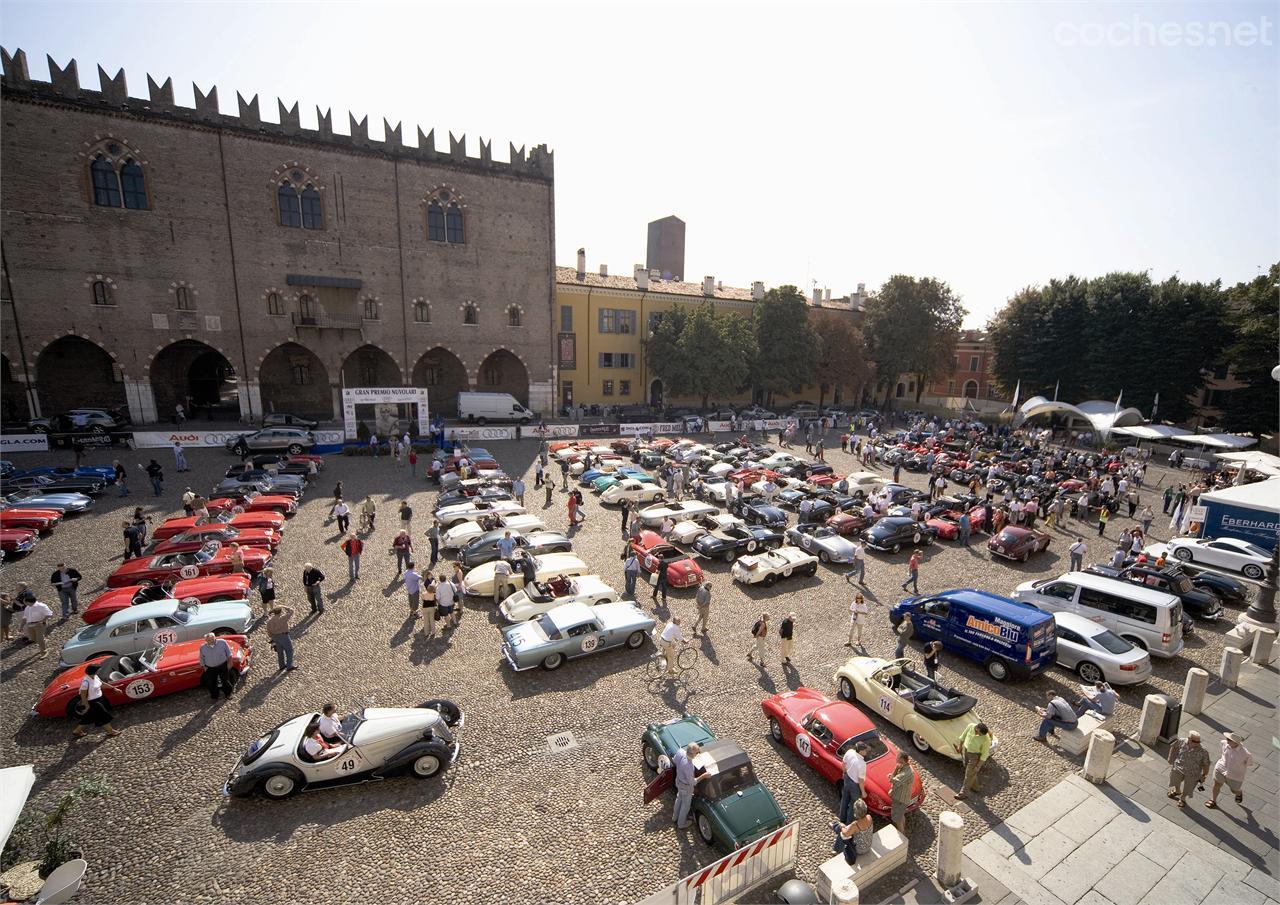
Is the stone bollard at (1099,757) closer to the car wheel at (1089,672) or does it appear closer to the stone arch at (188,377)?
the car wheel at (1089,672)

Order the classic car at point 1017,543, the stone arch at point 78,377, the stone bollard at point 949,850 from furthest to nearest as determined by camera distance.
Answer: the stone arch at point 78,377 < the classic car at point 1017,543 < the stone bollard at point 949,850

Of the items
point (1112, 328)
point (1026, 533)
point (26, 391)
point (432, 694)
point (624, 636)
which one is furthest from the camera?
point (1112, 328)

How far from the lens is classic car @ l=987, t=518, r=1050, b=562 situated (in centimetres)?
1853

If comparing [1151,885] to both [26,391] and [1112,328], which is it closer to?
[26,391]

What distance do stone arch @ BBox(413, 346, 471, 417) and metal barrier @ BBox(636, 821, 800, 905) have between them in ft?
129

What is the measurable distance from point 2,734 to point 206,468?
1964 cm

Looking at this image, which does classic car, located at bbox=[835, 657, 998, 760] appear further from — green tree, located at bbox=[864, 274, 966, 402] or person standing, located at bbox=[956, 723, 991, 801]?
green tree, located at bbox=[864, 274, 966, 402]

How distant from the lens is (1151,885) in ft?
23.7

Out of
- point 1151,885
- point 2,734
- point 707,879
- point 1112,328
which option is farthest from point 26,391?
point 1112,328

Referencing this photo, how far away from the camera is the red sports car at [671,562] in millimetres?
15883

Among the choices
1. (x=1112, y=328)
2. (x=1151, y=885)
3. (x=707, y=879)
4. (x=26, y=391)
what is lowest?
A: (x=1151, y=885)

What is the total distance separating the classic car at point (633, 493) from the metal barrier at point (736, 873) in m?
16.5

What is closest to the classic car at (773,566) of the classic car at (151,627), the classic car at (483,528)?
the classic car at (483,528)

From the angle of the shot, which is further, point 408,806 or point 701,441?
point 701,441
